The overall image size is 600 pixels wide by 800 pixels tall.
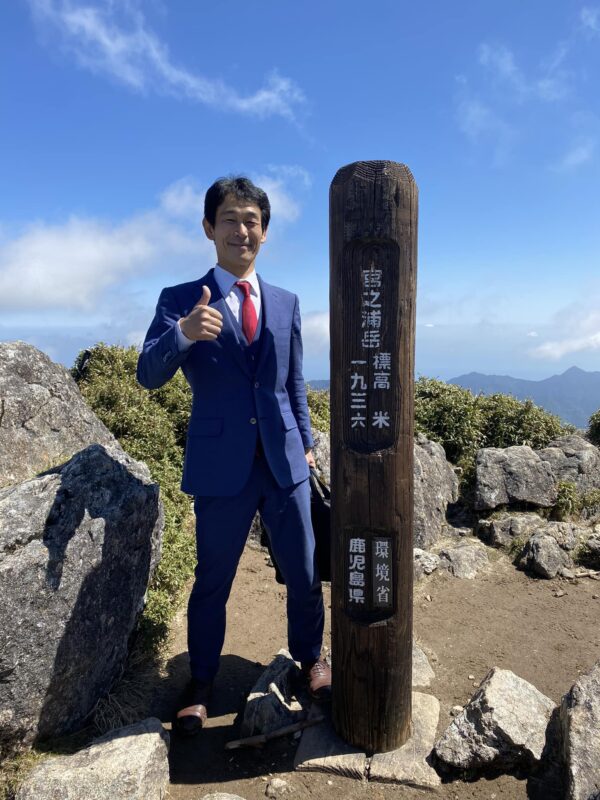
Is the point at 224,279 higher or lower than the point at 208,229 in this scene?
lower

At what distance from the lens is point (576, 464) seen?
28.8 feet

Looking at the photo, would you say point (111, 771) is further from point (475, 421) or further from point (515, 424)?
Answer: point (515, 424)

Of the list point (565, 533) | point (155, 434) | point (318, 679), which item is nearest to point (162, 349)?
point (318, 679)

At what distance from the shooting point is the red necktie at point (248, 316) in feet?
12.7

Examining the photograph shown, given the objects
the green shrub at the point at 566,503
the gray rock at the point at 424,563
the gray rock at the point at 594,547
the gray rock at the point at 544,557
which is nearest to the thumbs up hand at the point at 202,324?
the gray rock at the point at 424,563

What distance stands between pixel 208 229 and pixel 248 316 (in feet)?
2.20

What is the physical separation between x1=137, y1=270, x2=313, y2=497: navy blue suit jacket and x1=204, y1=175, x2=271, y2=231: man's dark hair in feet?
1.54

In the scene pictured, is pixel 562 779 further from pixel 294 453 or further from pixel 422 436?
pixel 422 436

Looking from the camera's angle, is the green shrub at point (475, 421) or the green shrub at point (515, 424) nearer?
the green shrub at point (475, 421)

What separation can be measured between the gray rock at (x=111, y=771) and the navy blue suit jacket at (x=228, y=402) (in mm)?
1538

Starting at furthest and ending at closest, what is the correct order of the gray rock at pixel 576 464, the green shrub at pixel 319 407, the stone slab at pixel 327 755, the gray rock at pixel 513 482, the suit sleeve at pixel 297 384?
the green shrub at pixel 319 407 → the gray rock at pixel 576 464 → the gray rock at pixel 513 482 → the suit sleeve at pixel 297 384 → the stone slab at pixel 327 755

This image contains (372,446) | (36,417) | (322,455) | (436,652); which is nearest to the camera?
(372,446)

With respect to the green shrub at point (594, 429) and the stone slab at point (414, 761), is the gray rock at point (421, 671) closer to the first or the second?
the stone slab at point (414, 761)

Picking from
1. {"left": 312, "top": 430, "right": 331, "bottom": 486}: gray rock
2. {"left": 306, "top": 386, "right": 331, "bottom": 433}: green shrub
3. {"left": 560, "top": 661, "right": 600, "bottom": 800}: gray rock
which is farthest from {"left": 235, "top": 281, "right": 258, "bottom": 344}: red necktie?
{"left": 306, "top": 386, "right": 331, "bottom": 433}: green shrub
